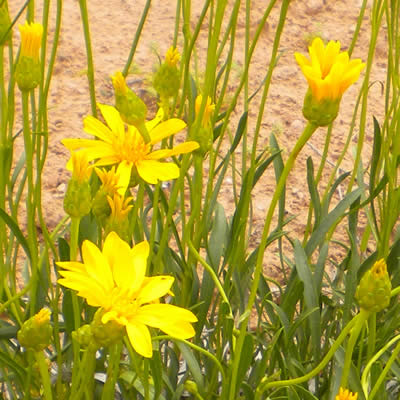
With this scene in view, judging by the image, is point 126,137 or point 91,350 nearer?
point 91,350

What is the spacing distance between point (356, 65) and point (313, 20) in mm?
2154

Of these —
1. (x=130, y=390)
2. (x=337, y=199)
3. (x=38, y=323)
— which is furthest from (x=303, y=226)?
(x=38, y=323)

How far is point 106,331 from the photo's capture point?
552mm

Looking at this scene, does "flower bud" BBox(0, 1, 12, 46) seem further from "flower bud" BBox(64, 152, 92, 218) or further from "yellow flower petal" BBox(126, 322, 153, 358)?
"yellow flower petal" BBox(126, 322, 153, 358)

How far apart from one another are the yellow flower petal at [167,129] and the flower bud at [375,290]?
23cm

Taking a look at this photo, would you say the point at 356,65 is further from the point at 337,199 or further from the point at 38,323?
the point at 337,199

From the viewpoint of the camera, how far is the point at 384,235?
0.92 m

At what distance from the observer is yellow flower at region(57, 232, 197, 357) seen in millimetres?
548

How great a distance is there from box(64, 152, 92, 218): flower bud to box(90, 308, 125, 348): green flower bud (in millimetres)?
130

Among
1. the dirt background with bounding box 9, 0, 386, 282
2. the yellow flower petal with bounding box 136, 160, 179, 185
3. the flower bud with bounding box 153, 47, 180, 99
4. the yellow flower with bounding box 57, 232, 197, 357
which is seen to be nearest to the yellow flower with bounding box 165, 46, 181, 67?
the flower bud with bounding box 153, 47, 180, 99

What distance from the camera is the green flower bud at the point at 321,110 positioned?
56 cm

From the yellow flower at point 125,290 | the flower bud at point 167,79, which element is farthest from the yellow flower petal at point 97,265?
the flower bud at point 167,79

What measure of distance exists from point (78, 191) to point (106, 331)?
15 centimetres

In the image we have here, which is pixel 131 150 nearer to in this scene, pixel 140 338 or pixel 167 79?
pixel 167 79
